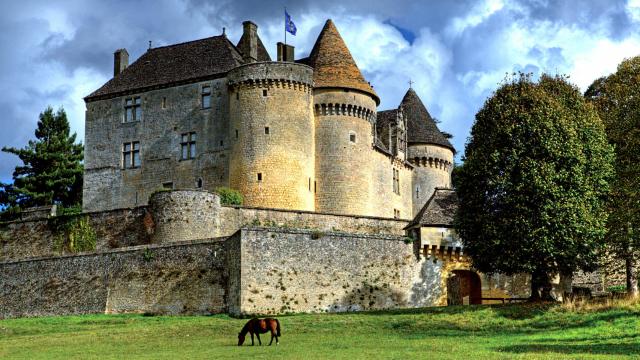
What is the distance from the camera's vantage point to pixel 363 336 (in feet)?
103

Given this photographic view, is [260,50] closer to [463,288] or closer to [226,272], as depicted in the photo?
[463,288]

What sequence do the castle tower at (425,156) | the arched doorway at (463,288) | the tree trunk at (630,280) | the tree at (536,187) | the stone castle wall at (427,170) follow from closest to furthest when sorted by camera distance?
the tree at (536,187), the tree trunk at (630,280), the arched doorway at (463,288), the stone castle wall at (427,170), the castle tower at (425,156)

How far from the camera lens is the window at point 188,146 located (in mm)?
58000

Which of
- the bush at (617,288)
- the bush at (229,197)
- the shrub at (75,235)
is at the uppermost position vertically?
the bush at (229,197)

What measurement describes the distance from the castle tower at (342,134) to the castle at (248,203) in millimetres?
86

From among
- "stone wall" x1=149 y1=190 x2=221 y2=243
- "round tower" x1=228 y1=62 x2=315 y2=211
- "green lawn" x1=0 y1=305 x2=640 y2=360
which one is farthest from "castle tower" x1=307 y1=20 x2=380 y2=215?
"green lawn" x1=0 y1=305 x2=640 y2=360

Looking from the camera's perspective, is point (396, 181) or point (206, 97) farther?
point (396, 181)

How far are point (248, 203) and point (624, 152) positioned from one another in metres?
21.6

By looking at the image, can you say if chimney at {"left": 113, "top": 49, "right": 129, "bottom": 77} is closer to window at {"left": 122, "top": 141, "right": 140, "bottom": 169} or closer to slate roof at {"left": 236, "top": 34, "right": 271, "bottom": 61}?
window at {"left": 122, "top": 141, "right": 140, "bottom": 169}

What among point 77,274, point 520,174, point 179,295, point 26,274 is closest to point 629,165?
point 520,174

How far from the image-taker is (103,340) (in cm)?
3228

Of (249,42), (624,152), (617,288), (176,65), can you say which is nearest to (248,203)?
(249,42)

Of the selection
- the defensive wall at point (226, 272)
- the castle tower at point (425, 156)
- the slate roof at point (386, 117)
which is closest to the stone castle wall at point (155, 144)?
the defensive wall at point (226, 272)

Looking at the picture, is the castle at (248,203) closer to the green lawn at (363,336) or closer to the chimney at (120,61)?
the chimney at (120,61)
